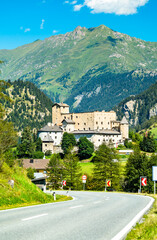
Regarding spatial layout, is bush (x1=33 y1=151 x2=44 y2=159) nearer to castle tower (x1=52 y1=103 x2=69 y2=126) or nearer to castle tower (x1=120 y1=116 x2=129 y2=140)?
castle tower (x1=52 y1=103 x2=69 y2=126)

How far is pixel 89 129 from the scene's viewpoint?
155 metres

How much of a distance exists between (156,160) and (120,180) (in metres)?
9.93

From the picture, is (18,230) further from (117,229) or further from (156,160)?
(156,160)

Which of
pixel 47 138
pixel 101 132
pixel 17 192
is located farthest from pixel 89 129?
pixel 17 192

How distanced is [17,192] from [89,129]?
133658 mm

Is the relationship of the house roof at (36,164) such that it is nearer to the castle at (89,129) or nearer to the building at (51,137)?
the building at (51,137)

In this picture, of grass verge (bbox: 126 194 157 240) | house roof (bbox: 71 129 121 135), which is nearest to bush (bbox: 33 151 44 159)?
house roof (bbox: 71 129 121 135)

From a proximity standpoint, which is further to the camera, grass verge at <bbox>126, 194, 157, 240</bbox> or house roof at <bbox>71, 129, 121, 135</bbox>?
house roof at <bbox>71, 129, 121, 135</bbox>

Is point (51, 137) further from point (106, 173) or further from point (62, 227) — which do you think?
point (62, 227)

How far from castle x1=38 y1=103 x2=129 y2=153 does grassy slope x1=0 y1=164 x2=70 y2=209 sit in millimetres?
122474

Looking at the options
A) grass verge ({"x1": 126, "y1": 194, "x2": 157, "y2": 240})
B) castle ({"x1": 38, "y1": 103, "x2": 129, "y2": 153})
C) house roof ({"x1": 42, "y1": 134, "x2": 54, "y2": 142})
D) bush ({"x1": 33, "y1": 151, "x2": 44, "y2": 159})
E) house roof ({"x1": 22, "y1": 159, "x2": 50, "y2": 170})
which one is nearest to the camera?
grass verge ({"x1": 126, "y1": 194, "x2": 157, "y2": 240})

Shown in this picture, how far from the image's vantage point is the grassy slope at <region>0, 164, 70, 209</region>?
65.7ft

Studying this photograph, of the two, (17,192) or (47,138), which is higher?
(47,138)

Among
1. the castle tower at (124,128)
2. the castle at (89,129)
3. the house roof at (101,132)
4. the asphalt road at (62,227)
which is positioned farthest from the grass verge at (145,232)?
the castle tower at (124,128)
